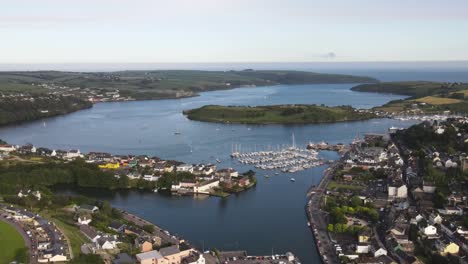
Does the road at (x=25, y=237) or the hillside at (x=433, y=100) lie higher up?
the hillside at (x=433, y=100)

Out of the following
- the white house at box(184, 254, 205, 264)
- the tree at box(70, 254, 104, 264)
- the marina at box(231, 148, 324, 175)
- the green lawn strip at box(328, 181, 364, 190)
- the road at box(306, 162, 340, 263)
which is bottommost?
the marina at box(231, 148, 324, 175)

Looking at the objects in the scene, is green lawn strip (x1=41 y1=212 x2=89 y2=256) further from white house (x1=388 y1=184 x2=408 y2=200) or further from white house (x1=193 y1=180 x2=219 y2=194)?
white house (x1=388 y1=184 x2=408 y2=200)

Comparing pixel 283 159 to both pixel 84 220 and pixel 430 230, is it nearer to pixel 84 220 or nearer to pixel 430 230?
pixel 430 230

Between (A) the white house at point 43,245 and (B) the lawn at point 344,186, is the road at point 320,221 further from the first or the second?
(A) the white house at point 43,245

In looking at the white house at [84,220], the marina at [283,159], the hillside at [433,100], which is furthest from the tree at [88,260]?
the hillside at [433,100]

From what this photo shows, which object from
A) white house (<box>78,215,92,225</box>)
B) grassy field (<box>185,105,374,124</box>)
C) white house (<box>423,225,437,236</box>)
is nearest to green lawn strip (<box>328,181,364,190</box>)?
white house (<box>423,225,437,236</box>)

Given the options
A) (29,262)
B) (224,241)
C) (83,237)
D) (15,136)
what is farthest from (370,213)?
(15,136)

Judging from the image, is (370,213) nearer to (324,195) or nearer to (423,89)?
(324,195)
